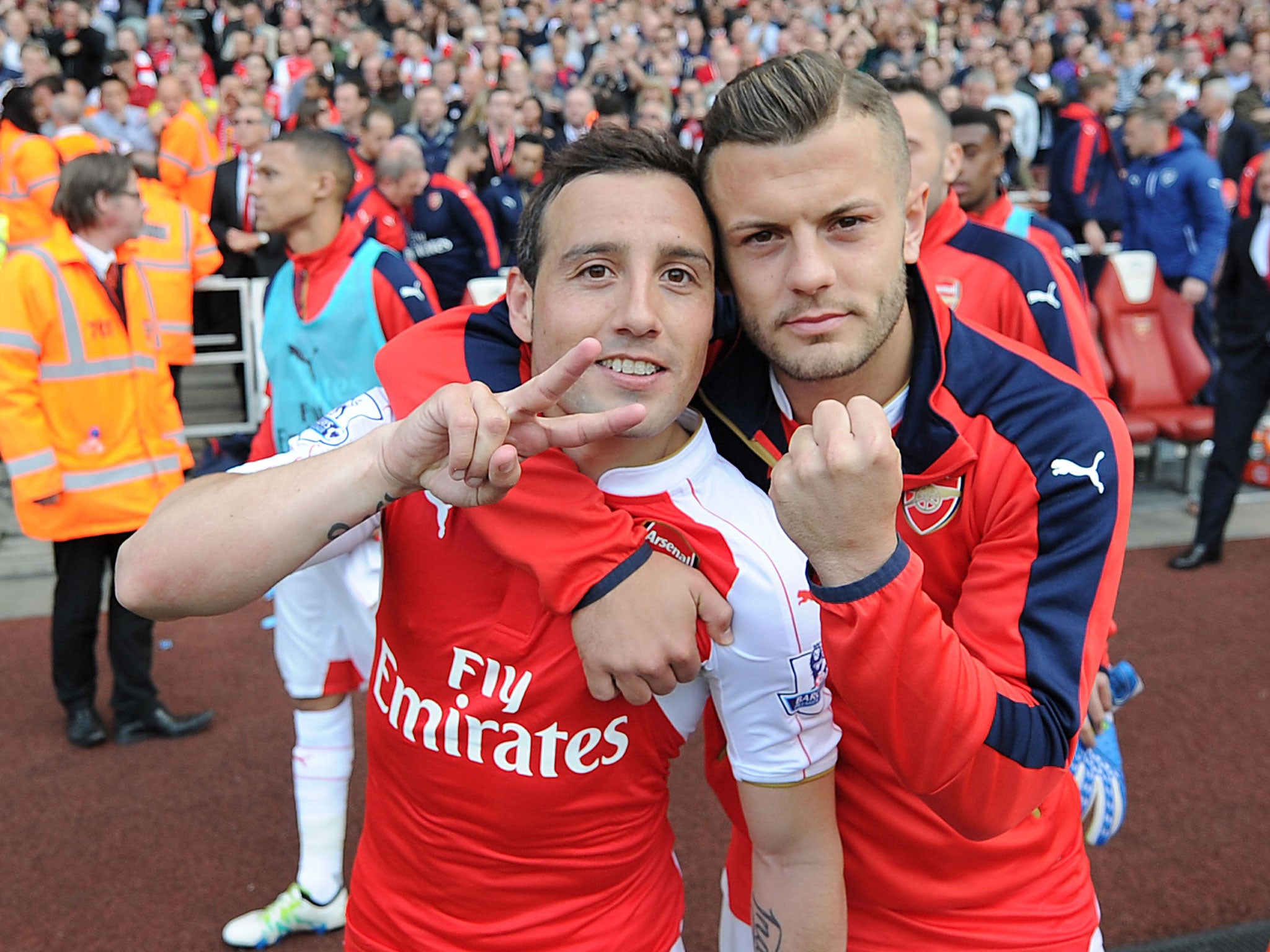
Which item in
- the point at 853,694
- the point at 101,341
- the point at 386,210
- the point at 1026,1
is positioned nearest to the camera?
the point at 853,694

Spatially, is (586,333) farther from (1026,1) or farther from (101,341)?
(1026,1)

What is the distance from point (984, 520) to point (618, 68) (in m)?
12.4

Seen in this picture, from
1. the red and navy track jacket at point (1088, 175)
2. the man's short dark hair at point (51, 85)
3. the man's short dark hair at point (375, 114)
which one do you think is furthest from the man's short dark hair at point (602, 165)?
the red and navy track jacket at point (1088, 175)

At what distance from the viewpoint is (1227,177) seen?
1068cm

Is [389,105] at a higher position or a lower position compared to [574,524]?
lower

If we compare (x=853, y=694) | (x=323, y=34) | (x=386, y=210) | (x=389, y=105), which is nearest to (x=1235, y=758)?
(x=853, y=694)

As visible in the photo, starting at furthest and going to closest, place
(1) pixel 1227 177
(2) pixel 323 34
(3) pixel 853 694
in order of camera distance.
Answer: (2) pixel 323 34 → (1) pixel 1227 177 → (3) pixel 853 694

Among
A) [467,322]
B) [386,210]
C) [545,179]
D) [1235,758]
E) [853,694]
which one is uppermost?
[545,179]

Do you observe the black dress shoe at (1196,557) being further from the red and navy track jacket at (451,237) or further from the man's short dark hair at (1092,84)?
the man's short dark hair at (1092,84)

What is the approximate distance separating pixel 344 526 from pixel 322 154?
3.04 m

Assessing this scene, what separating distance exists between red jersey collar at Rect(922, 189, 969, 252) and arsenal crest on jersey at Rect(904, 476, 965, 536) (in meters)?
1.87

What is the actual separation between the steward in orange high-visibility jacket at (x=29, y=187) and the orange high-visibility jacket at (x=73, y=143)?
11cm

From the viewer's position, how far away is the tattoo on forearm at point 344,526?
4.98 ft

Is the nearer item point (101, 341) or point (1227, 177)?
point (101, 341)
